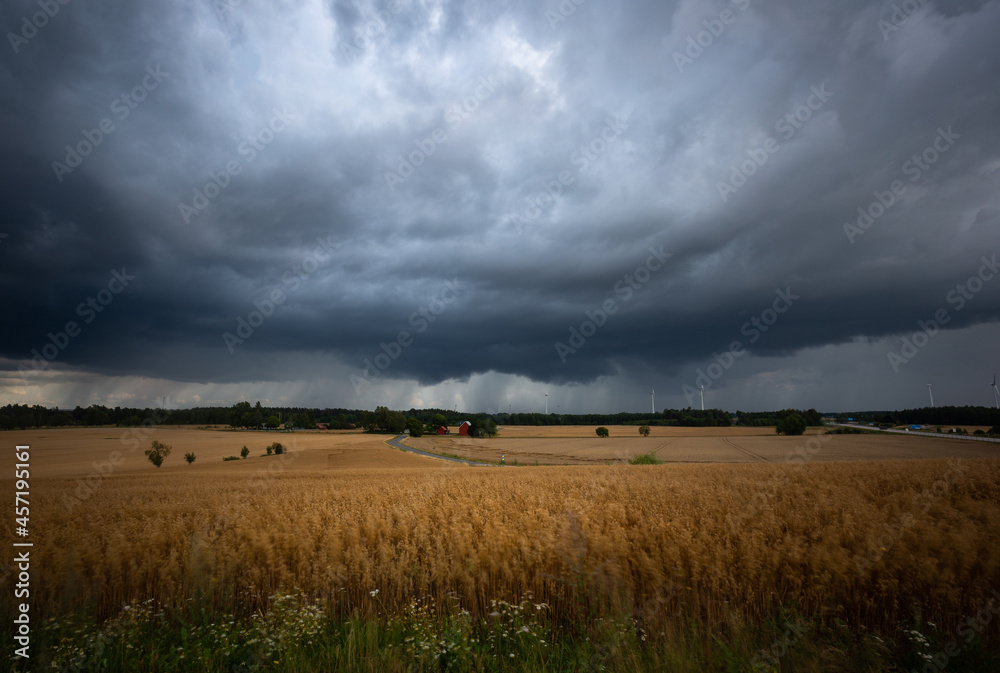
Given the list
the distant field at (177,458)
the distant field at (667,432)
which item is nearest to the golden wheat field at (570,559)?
the distant field at (177,458)

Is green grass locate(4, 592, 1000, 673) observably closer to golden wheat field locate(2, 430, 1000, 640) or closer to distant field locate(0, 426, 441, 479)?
golden wheat field locate(2, 430, 1000, 640)

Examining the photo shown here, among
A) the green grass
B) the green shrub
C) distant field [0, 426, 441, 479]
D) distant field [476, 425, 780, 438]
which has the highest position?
the green grass

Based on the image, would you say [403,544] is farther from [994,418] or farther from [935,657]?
[994,418]

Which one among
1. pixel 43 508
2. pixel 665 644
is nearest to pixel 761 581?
pixel 665 644

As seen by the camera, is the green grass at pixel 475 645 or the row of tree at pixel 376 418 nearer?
the green grass at pixel 475 645

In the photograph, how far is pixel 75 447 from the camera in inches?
3167

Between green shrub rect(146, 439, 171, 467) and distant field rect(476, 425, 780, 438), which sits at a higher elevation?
green shrub rect(146, 439, 171, 467)

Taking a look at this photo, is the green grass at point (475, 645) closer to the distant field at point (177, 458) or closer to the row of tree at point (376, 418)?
the distant field at point (177, 458)

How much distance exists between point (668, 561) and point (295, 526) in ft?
26.1

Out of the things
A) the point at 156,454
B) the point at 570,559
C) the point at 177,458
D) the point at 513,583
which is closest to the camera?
the point at 513,583

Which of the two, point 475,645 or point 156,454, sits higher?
point 475,645

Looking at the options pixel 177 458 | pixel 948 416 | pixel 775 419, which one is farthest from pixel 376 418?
pixel 948 416

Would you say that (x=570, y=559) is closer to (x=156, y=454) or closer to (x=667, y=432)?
(x=156, y=454)

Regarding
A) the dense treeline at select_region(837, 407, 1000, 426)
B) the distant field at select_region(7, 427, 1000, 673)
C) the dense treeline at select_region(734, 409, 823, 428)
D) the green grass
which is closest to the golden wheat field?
the distant field at select_region(7, 427, 1000, 673)
